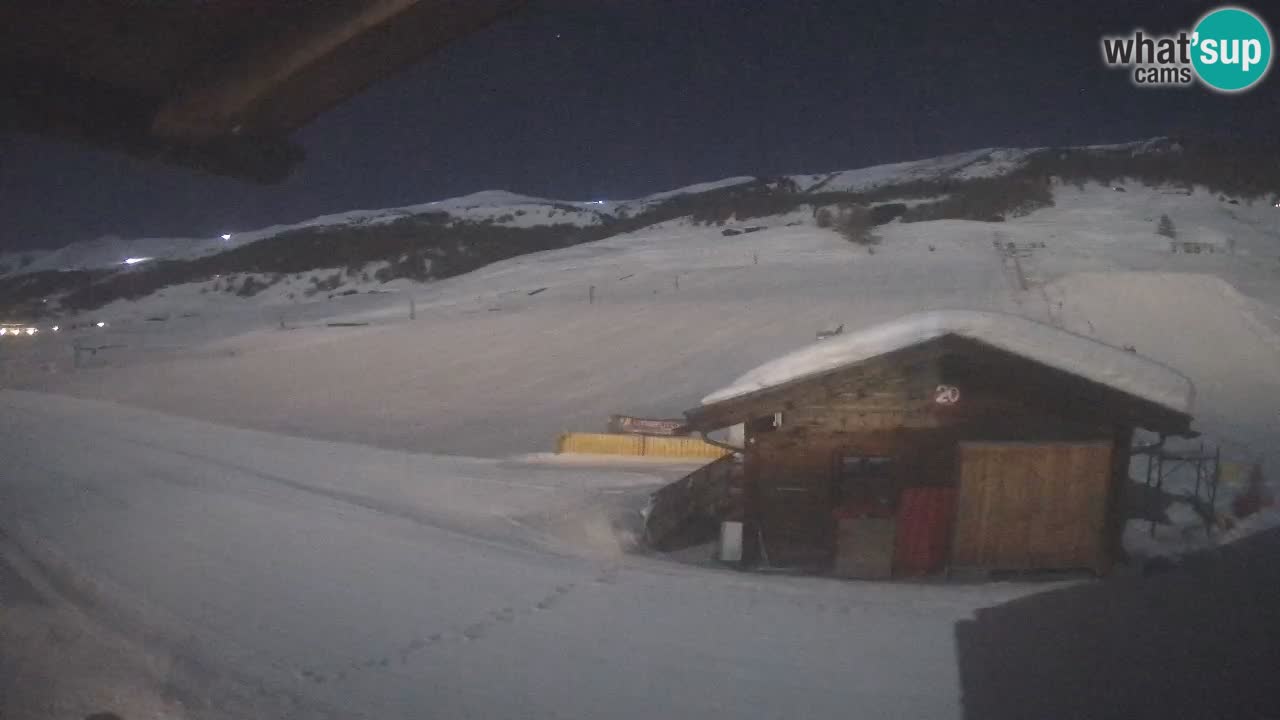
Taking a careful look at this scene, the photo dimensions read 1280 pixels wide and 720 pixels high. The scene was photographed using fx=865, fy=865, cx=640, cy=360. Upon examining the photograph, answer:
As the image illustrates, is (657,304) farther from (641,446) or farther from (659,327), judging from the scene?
(641,446)

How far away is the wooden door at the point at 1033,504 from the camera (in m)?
12.6

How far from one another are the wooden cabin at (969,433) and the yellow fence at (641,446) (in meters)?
10.7

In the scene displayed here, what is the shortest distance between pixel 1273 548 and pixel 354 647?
11.7 meters

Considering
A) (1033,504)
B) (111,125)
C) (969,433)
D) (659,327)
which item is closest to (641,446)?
(969,433)

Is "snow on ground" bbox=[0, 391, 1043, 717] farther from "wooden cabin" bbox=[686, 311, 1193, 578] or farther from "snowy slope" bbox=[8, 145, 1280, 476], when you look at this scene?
"snowy slope" bbox=[8, 145, 1280, 476]

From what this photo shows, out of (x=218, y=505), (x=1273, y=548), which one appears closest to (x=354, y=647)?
(x=218, y=505)

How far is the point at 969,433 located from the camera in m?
12.9

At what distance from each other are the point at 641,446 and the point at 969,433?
1213 centimetres

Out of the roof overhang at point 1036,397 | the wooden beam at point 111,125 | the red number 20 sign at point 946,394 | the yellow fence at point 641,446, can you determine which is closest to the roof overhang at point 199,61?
the wooden beam at point 111,125

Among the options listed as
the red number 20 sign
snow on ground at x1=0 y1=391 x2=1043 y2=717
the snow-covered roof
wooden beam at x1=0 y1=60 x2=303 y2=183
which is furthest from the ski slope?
wooden beam at x1=0 y1=60 x2=303 y2=183

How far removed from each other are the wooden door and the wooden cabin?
16 mm

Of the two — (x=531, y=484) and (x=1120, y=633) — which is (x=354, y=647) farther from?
(x=531, y=484)

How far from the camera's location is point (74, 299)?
2928 inches

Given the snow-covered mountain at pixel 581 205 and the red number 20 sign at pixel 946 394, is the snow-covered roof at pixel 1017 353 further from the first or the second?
the snow-covered mountain at pixel 581 205
